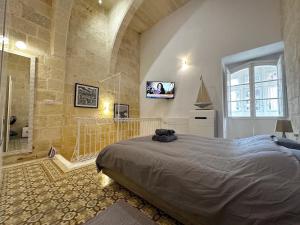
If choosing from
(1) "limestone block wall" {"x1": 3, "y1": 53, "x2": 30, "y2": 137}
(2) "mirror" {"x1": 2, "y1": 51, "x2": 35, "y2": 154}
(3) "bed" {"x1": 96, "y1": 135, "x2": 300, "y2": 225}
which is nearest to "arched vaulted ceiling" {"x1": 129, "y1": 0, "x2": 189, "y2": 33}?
(2) "mirror" {"x1": 2, "y1": 51, "x2": 35, "y2": 154}

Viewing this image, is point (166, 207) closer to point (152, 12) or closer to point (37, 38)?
point (37, 38)

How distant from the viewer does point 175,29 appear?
14.9ft

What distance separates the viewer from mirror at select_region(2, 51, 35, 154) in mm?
2619

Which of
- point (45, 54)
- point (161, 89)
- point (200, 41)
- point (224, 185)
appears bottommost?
point (224, 185)

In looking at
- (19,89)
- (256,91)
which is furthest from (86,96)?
(256,91)

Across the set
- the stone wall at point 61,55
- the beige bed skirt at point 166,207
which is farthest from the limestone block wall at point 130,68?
the beige bed skirt at point 166,207

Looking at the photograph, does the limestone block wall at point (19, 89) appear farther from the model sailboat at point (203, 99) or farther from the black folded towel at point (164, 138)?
the model sailboat at point (203, 99)

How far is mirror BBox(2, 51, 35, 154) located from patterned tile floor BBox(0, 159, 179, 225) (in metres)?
0.71

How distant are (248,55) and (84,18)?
463 centimetres

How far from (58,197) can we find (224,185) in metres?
1.72

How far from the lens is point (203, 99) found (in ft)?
12.3

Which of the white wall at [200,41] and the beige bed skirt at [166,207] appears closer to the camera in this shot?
the beige bed skirt at [166,207]

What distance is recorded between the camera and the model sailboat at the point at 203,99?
3.72 m

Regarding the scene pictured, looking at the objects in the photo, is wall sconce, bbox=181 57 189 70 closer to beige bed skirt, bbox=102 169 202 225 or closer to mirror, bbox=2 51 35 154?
beige bed skirt, bbox=102 169 202 225
